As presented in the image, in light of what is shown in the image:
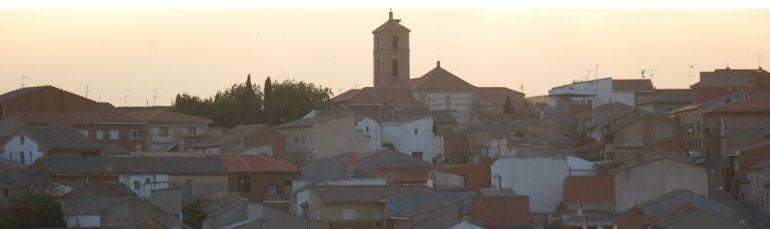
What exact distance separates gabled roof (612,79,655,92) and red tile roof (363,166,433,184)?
23.0m

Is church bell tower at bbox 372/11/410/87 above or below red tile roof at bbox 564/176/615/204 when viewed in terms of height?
above

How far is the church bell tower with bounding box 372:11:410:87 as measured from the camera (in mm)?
103000

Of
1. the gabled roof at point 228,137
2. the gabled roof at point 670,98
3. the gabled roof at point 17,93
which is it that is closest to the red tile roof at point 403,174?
the gabled roof at point 228,137

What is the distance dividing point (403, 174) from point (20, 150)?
1255 cm

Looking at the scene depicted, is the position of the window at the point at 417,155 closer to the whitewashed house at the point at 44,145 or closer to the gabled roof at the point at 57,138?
the gabled roof at the point at 57,138

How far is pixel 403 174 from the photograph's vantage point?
64.6 meters

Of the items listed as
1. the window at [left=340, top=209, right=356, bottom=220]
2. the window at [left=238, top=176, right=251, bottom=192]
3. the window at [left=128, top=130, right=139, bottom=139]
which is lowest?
the window at [left=340, top=209, right=356, bottom=220]

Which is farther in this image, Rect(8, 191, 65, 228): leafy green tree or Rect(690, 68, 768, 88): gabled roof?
Rect(690, 68, 768, 88): gabled roof

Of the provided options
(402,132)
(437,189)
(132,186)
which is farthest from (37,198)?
(402,132)

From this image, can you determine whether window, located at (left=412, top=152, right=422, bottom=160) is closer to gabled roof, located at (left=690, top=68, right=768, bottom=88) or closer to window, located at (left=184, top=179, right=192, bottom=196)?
gabled roof, located at (left=690, top=68, right=768, bottom=88)

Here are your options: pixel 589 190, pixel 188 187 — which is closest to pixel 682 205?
pixel 589 190

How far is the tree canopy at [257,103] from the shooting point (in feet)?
267

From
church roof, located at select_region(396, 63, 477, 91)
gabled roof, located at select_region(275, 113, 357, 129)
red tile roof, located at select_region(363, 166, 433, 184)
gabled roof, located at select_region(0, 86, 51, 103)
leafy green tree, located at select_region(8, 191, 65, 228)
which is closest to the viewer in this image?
leafy green tree, located at select_region(8, 191, 65, 228)

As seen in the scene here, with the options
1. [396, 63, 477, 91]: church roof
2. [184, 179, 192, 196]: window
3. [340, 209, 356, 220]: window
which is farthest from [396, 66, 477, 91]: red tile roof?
Result: [340, 209, 356, 220]: window
